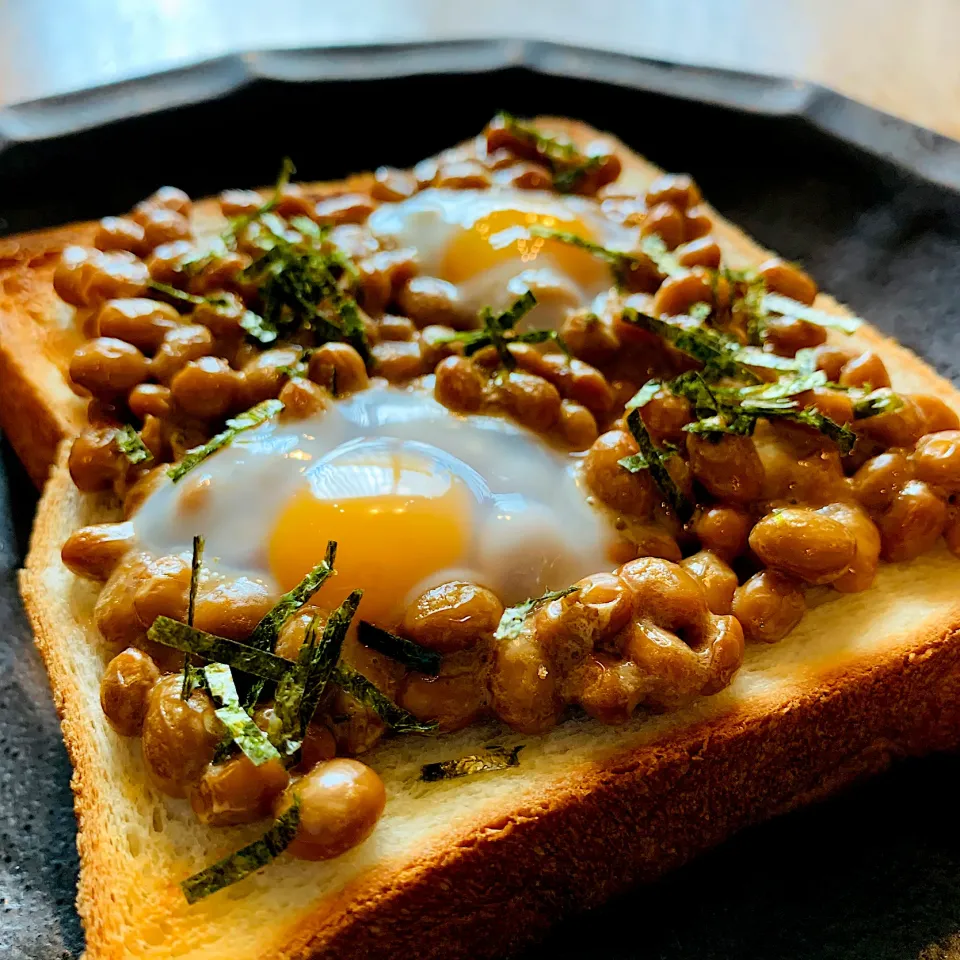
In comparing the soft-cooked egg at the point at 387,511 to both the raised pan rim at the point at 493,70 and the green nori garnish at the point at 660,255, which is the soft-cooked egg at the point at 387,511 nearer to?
the green nori garnish at the point at 660,255

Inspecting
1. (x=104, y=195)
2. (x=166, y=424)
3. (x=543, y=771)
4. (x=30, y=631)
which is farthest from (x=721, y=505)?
(x=104, y=195)

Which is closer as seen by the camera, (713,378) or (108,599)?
(108,599)

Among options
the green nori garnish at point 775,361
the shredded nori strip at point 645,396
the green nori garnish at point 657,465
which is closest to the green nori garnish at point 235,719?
the green nori garnish at point 657,465

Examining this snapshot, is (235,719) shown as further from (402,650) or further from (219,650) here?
(402,650)

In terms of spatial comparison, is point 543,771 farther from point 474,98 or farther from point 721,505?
point 474,98

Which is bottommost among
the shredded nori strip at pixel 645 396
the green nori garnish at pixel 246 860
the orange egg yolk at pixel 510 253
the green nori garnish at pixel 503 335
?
the green nori garnish at pixel 246 860

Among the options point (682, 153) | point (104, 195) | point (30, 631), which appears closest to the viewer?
point (30, 631)

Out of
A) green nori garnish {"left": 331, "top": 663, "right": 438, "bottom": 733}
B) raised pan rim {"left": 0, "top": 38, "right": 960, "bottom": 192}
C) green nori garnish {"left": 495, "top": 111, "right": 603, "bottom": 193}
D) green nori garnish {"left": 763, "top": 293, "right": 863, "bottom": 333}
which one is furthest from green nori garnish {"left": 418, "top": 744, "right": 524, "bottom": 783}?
raised pan rim {"left": 0, "top": 38, "right": 960, "bottom": 192}
